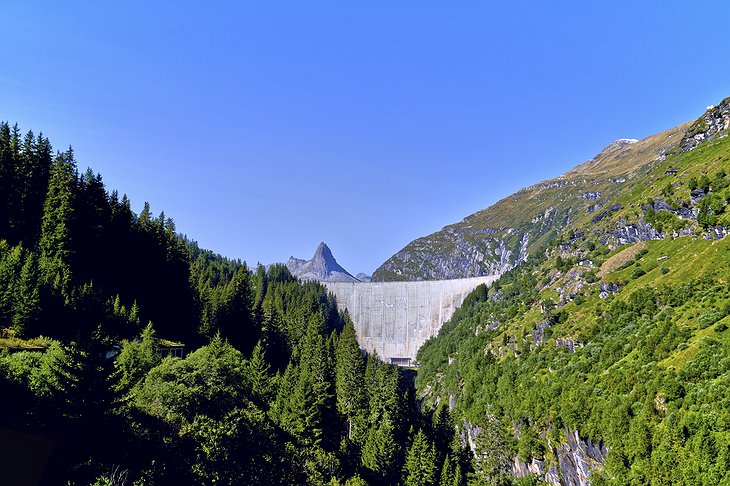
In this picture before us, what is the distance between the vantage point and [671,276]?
238ft

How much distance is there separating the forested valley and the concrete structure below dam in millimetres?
83912

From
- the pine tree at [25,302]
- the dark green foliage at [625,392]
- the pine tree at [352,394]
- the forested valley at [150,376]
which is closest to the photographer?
the forested valley at [150,376]

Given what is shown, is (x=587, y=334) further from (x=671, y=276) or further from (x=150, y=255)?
(x=150, y=255)

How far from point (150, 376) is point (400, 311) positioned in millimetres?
146580

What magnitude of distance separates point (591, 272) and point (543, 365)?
27.8 meters

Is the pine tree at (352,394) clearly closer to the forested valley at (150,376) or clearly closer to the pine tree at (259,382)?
the forested valley at (150,376)

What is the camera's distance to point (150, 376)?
34.7 m

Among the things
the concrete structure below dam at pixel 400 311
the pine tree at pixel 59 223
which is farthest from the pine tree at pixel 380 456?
the concrete structure below dam at pixel 400 311

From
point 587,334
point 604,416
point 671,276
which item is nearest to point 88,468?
point 604,416

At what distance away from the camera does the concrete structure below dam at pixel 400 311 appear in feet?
557

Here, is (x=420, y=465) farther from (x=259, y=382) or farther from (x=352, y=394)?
(x=259, y=382)

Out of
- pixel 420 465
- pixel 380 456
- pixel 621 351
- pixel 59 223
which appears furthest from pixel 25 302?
pixel 621 351

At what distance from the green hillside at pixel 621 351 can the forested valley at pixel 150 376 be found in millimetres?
13871

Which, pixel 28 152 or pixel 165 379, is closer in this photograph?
pixel 165 379
